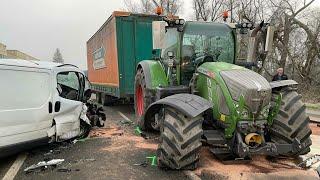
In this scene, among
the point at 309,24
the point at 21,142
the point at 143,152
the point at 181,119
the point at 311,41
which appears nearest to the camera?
the point at 181,119

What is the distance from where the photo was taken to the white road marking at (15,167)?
6340 mm

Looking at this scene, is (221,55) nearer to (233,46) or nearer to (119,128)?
(233,46)

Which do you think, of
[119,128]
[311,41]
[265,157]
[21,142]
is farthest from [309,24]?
[21,142]

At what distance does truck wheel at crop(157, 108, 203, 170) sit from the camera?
5.95 meters

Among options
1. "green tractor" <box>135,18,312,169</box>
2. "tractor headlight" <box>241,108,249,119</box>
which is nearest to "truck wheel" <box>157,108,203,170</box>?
"green tractor" <box>135,18,312,169</box>

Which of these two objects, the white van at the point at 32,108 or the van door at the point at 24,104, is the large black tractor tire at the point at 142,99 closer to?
the white van at the point at 32,108

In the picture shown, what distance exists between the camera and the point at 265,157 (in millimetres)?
6926

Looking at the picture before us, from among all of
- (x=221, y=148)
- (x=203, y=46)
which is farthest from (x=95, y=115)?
(x=221, y=148)

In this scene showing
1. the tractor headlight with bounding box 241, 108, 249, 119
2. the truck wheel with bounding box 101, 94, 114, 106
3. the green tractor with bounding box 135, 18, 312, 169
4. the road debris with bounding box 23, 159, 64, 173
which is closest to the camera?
the green tractor with bounding box 135, 18, 312, 169

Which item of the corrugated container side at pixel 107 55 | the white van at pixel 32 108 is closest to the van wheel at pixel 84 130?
the white van at pixel 32 108

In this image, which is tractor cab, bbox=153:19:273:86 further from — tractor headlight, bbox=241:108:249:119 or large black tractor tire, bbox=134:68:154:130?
tractor headlight, bbox=241:108:249:119

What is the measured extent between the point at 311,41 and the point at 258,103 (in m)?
21.1

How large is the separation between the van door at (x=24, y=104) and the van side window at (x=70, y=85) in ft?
4.91

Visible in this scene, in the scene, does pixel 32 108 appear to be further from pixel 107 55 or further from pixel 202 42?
pixel 107 55
